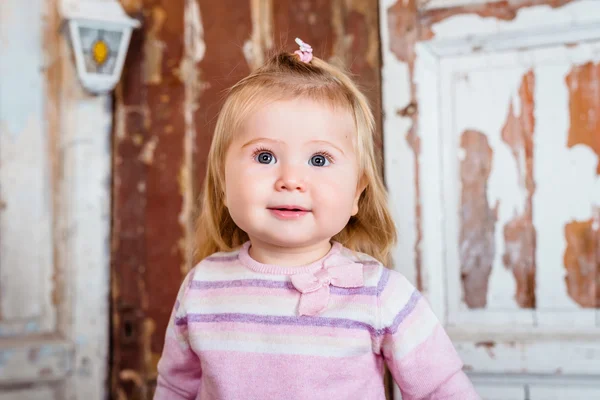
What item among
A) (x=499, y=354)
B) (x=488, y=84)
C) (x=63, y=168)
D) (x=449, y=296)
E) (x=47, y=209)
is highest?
(x=488, y=84)

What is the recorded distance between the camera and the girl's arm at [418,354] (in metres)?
1.15

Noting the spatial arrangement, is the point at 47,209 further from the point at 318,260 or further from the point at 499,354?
the point at 499,354

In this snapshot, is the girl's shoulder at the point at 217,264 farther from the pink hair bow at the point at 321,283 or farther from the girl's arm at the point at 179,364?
the pink hair bow at the point at 321,283

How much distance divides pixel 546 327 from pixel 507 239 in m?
0.22

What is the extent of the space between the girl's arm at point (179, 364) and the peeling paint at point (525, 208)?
768 millimetres

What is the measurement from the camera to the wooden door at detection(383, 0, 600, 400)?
1518 mm

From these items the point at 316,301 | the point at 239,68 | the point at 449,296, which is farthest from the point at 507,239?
the point at 239,68

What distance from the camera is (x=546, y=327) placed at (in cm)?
154

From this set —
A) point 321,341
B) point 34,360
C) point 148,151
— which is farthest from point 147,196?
point 321,341

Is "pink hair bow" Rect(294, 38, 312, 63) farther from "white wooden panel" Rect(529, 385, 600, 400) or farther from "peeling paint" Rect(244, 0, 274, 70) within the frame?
"white wooden panel" Rect(529, 385, 600, 400)

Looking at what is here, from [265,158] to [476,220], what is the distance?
2.19 feet

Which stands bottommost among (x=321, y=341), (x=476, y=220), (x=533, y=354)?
(x=533, y=354)

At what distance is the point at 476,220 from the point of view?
1.61 m

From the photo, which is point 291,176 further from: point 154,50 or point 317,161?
point 154,50
